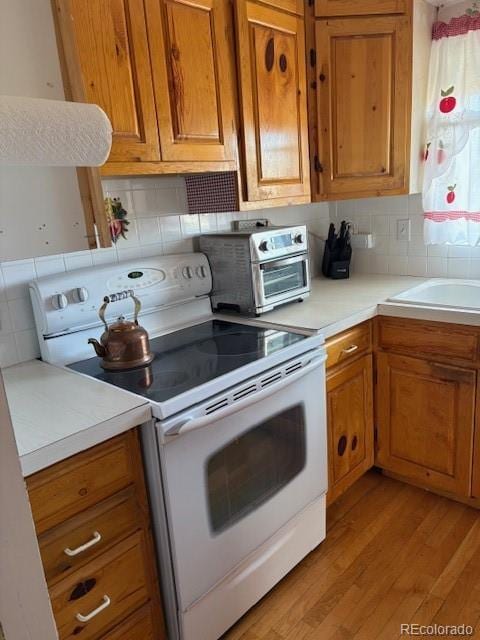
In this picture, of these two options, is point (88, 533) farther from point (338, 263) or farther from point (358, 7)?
point (358, 7)

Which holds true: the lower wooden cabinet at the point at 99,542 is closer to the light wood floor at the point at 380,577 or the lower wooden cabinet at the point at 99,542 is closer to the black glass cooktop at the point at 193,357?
the black glass cooktop at the point at 193,357

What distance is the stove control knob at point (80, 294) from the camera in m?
1.58

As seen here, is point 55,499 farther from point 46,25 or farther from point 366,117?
point 366,117

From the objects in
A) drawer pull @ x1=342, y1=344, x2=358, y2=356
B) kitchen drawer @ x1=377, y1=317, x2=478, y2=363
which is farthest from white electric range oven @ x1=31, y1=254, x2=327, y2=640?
kitchen drawer @ x1=377, y1=317, x2=478, y2=363

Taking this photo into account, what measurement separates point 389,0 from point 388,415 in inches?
69.4

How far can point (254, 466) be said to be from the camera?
60.1 inches

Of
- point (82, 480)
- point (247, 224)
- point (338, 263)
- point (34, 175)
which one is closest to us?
point (34, 175)

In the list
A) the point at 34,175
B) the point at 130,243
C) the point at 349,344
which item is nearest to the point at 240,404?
the point at 349,344

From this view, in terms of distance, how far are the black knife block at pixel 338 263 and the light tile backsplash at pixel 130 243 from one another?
0.42 m

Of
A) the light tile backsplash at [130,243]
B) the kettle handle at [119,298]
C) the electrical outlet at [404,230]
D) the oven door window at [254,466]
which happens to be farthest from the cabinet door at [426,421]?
the kettle handle at [119,298]

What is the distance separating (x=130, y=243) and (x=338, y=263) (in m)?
1.21

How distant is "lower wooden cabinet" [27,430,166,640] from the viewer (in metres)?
1.09

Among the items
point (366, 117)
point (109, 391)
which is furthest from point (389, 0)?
point (109, 391)

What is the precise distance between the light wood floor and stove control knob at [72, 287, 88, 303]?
120 cm
